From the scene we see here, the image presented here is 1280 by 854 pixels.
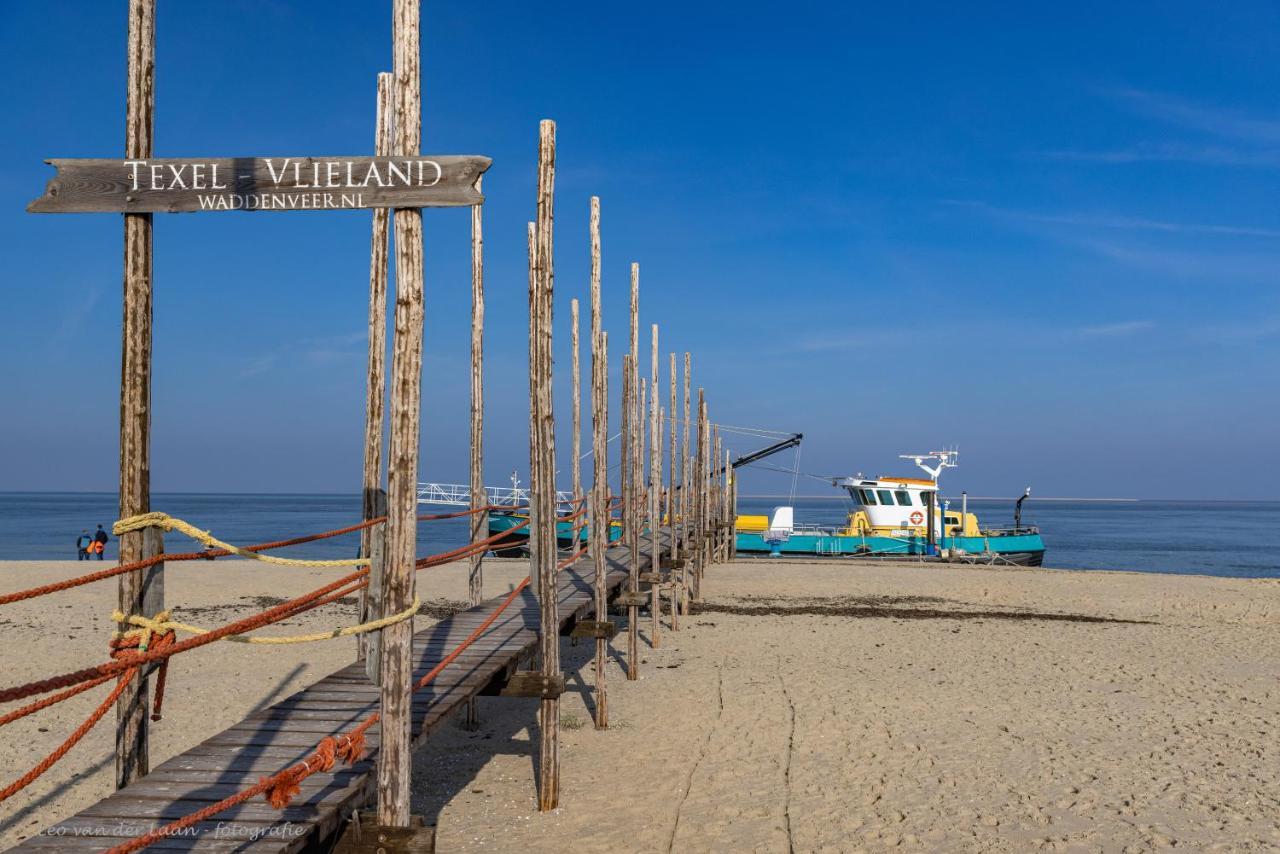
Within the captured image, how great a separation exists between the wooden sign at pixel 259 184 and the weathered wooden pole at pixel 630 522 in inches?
298

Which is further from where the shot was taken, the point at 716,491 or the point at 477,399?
the point at 716,491

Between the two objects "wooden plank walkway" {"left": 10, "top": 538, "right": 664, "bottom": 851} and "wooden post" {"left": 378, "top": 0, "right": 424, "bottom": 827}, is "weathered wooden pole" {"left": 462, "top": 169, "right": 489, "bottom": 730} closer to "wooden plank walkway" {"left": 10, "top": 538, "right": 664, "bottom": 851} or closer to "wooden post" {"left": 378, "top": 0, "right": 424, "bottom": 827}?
"wooden plank walkway" {"left": 10, "top": 538, "right": 664, "bottom": 851}

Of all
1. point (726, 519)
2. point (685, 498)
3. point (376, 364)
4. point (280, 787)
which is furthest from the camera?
point (726, 519)

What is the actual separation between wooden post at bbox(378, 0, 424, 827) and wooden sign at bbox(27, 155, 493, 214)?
13 centimetres

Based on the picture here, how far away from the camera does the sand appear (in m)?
6.43

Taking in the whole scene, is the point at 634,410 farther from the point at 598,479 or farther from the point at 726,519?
the point at 726,519

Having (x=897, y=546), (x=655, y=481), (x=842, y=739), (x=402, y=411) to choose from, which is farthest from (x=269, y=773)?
(x=897, y=546)

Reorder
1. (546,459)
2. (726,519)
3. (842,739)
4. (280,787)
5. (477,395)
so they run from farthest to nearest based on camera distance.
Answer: (726,519)
(477,395)
(842,739)
(546,459)
(280,787)

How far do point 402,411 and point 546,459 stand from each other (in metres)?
3.07

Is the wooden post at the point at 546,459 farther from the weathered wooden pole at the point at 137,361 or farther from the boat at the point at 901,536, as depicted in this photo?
the boat at the point at 901,536

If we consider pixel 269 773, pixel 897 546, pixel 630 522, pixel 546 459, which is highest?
pixel 546 459

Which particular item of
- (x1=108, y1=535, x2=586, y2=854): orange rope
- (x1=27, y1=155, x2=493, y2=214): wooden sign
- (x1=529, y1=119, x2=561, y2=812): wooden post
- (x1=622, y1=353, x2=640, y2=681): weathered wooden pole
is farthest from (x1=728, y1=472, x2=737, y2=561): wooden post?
(x1=27, y1=155, x2=493, y2=214): wooden sign

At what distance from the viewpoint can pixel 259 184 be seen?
13.4ft

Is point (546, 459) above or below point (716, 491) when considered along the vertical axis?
above
